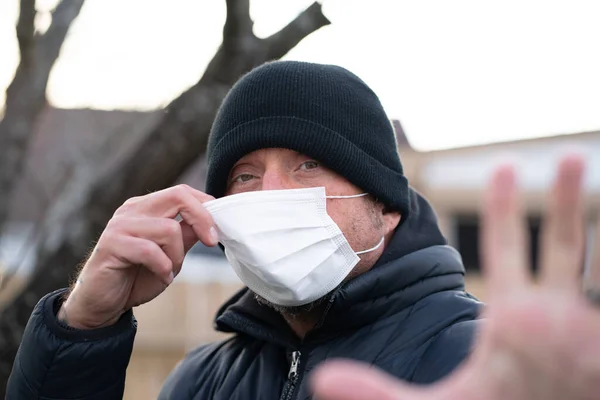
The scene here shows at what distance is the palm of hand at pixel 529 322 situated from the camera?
1021 mm

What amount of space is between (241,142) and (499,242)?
1.57 metres

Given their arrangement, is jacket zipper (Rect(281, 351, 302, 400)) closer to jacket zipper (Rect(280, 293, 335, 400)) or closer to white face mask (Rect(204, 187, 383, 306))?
jacket zipper (Rect(280, 293, 335, 400))

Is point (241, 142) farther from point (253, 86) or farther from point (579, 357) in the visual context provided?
point (579, 357)

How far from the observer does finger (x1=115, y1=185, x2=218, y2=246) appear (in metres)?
2.28

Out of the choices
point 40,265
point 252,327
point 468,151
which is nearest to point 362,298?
point 252,327

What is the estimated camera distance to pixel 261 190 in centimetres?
252

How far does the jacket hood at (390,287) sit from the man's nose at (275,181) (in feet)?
1.14

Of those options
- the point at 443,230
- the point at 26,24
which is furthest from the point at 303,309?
the point at 443,230

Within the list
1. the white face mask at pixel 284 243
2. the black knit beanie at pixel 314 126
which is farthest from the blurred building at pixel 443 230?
the white face mask at pixel 284 243

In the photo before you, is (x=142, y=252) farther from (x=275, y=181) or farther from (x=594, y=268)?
(x=594, y=268)

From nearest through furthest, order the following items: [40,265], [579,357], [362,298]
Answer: [579,357] < [362,298] < [40,265]

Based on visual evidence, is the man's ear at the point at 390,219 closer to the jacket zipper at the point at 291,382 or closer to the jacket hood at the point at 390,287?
the jacket hood at the point at 390,287

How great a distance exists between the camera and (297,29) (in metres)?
3.88

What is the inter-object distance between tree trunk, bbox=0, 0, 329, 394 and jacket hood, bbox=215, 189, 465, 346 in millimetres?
1506
